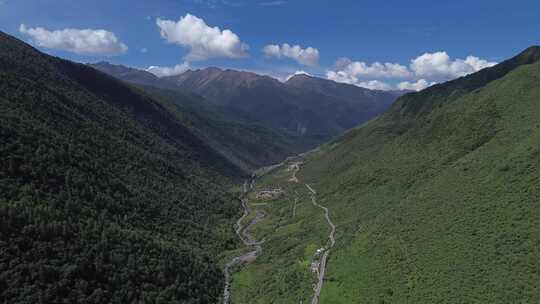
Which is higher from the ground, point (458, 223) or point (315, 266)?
point (458, 223)

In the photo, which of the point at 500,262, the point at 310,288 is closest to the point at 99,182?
the point at 310,288

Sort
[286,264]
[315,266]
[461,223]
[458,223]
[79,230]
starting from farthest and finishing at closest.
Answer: [286,264], [315,266], [79,230], [458,223], [461,223]

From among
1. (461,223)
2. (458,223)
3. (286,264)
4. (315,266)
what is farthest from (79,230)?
(461,223)

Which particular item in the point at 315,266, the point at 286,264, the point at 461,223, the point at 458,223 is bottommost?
the point at 286,264

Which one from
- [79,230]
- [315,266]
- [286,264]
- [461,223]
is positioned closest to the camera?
[461,223]

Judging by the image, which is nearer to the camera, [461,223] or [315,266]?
[461,223]

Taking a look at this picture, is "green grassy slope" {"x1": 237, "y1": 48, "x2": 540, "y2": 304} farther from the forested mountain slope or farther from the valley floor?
the forested mountain slope

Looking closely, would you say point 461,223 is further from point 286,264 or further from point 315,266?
point 286,264

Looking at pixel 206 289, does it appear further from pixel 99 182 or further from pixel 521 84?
pixel 521 84
